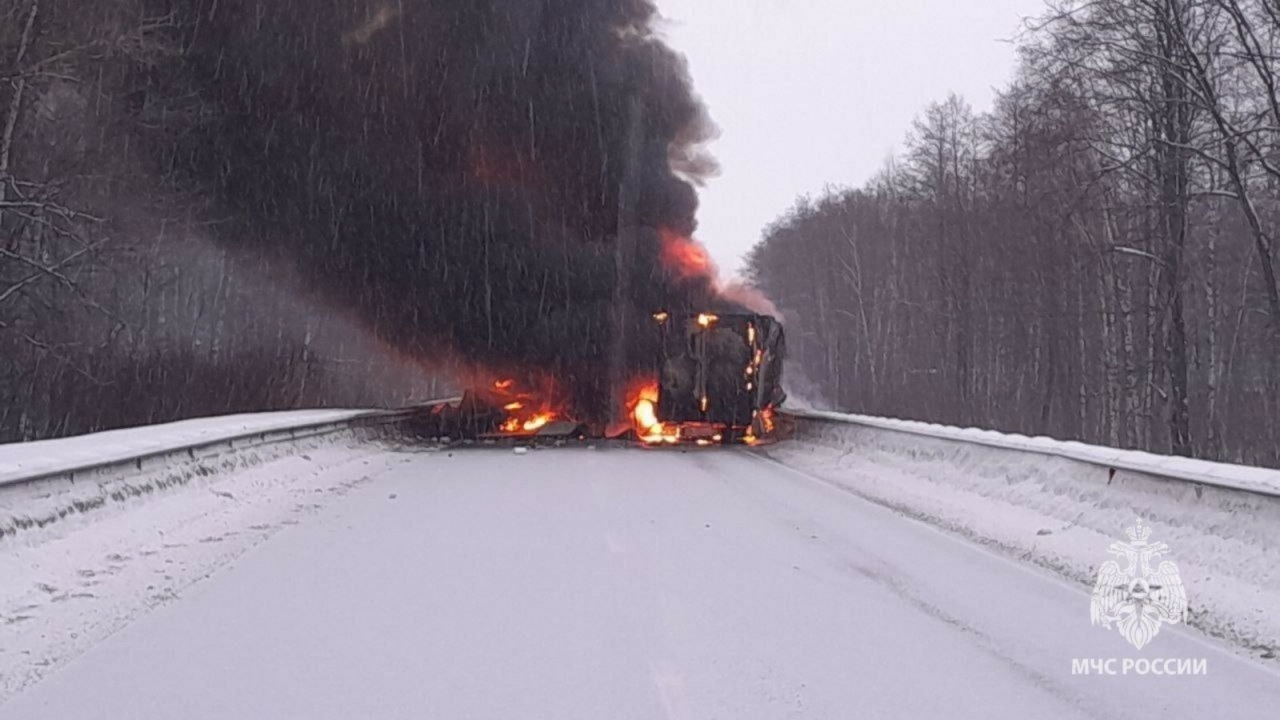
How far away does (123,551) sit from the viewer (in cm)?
895

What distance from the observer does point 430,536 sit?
10.5 metres

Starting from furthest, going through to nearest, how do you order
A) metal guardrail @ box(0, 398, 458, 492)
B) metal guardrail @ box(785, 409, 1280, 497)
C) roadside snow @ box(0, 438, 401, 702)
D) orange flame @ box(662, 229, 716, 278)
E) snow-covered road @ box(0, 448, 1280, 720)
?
orange flame @ box(662, 229, 716, 278)
metal guardrail @ box(0, 398, 458, 492)
metal guardrail @ box(785, 409, 1280, 497)
roadside snow @ box(0, 438, 401, 702)
snow-covered road @ box(0, 448, 1280, 720)

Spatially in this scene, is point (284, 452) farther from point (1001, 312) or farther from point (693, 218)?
point (1001, 312)

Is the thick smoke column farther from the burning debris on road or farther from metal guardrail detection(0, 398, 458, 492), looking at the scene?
metal guardrail detection(0, 398, 458, 492)

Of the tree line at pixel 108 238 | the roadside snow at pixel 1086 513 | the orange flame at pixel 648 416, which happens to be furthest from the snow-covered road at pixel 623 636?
the orange flame at pixel 648 416

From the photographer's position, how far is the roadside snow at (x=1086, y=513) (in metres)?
7.48

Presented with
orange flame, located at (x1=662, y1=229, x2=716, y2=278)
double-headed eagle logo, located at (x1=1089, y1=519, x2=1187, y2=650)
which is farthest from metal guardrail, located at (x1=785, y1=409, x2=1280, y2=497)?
orange flame, located at (x1=662, y1=229, x2=716, y2=278)

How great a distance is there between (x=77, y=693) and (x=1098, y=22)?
20.0 m

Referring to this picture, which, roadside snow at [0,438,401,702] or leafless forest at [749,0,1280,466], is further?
leafless forest at [749,0,1280,466]

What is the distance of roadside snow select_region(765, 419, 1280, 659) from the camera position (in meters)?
7.48

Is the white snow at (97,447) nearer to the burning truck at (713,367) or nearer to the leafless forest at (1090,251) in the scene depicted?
the burning truck at (713,367)

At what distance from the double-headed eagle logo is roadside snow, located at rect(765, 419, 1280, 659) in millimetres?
97

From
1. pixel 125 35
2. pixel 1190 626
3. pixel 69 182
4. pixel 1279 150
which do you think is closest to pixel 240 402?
pixel 69 182

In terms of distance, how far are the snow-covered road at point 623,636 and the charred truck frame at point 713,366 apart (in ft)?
49.3
